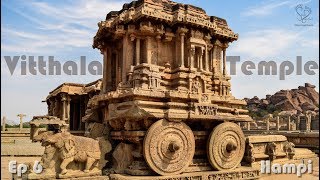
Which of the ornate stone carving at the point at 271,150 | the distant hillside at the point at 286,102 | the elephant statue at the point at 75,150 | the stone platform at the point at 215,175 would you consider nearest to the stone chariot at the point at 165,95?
the stone platform at the point at 215,175

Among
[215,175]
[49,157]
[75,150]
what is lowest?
[215,175]

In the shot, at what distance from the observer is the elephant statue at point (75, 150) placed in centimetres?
865

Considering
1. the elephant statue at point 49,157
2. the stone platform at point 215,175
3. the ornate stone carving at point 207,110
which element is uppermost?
the ornate stone carving at point 207,110

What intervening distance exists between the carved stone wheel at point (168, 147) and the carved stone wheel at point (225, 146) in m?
0.87

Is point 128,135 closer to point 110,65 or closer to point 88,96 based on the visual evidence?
point 110,65

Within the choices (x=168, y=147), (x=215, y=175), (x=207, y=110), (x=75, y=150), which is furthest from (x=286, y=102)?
(x=75, y=150)

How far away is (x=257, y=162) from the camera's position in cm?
1290

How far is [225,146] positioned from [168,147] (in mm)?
2419

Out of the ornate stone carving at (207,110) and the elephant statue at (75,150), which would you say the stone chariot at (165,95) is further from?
the elephant statue at (75,150)

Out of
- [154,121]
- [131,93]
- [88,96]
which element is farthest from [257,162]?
[88,96]

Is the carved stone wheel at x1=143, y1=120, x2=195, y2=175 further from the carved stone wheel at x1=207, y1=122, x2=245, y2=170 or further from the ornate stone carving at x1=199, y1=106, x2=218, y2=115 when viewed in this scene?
the carved stone wheel at x1=207, y1=122, x2=245, y2=170

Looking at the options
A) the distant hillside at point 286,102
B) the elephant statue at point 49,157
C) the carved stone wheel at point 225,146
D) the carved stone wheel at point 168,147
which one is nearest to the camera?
the elephant statue at point 49,157

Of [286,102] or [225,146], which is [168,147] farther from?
[286,102]

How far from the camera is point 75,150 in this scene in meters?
8.84
